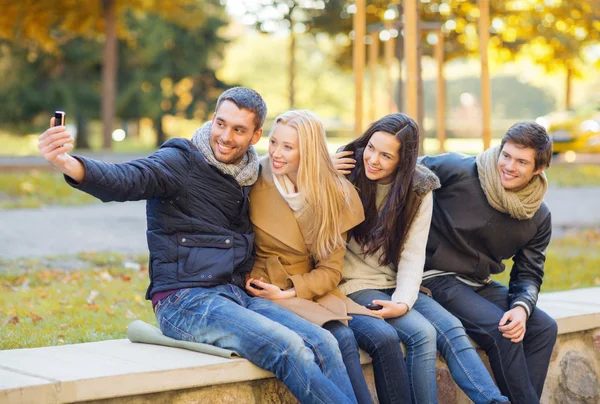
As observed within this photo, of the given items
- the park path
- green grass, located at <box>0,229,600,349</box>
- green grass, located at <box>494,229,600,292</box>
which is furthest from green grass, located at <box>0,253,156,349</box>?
green grass, located at <box>494,229,600,292</box>

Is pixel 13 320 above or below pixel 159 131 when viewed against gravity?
below

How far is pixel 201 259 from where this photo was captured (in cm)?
371

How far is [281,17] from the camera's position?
1908 centimetres

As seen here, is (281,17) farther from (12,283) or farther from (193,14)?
(12,283)

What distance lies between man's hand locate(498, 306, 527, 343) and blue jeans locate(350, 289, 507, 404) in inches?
9.6

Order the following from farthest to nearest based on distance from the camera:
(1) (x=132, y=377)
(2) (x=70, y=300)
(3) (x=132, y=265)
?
(3) (x=132, y=265) → (2) (x=70, y=300) → (1) (x=132, y=377)

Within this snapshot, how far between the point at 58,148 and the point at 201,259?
764 mm

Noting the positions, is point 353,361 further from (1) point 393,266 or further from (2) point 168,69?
(2) point 168,69

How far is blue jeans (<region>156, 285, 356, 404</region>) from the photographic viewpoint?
337cm

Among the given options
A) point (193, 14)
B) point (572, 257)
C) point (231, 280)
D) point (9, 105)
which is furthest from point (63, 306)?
point (9, 105)

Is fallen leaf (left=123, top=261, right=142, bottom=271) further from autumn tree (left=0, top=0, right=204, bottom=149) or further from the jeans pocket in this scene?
autumn tree (left=0, top=0, right=204, bottom=149)

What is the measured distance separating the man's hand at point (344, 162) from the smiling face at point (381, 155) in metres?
0.11

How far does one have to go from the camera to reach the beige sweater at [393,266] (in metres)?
4.09

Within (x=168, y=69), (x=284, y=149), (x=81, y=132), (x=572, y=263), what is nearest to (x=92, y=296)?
(x=284, y=149)
